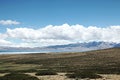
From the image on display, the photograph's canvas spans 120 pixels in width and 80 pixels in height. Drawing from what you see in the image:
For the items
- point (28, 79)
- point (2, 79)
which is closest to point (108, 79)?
point (28, 79)

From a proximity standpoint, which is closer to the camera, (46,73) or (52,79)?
(52,79)

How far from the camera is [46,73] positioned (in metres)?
53.4

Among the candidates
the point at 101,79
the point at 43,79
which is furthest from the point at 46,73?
the point at 101,79

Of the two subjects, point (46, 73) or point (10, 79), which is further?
point (46, 73)

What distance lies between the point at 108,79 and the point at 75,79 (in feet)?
17.2

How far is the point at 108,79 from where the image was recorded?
44.4 meters

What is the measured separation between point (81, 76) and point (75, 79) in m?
3.06

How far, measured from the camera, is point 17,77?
41.9 meters

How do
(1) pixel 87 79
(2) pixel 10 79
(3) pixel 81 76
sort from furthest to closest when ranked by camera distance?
(3) pixel 81 76
(1) pixel 87 79
(2) pixel 10 79

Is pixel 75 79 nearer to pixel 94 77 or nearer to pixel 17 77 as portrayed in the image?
pixel 94 77

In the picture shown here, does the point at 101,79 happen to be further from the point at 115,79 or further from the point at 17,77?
the point at 17,77

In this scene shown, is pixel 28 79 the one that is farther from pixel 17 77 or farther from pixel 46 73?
pixel 46 73

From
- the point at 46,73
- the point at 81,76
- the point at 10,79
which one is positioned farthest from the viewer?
the point at 46,73

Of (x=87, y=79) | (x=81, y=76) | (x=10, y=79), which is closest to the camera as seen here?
(x=10, y=79)
